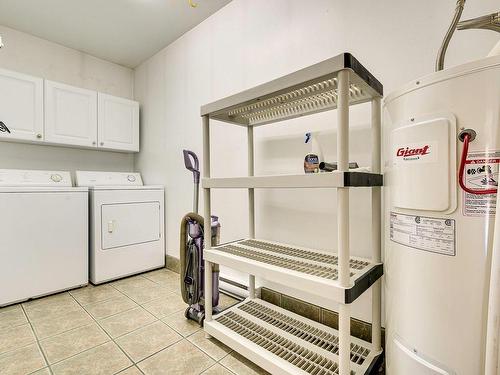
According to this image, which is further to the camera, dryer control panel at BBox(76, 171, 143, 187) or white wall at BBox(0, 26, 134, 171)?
dryer control panel at BBox(76, 171, 143, 187)

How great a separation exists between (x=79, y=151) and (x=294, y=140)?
2575mm

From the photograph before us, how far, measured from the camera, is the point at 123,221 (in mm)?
2455

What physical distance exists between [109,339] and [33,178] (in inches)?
72.5

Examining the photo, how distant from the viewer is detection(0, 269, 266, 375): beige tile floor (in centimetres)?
124

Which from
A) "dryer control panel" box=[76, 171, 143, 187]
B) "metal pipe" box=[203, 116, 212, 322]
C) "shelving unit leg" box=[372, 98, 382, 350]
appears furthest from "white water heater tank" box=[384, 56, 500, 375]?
"dryer control panel" box=[76, 171, 143, 187]

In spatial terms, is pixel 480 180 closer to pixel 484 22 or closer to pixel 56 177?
pixel 484 22

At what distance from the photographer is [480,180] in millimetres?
650

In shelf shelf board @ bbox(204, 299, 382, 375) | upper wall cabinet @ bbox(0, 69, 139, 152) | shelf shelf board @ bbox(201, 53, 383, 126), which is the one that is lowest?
shelf shelf board @ bbox(204, 299, 382, 375)

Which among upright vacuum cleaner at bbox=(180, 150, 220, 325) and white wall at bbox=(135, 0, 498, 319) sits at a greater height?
white wall at bbox=(135, 0, 498, 319)

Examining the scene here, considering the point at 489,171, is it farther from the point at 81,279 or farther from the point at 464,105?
the point at 81,279

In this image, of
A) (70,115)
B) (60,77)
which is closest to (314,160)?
(70,115)

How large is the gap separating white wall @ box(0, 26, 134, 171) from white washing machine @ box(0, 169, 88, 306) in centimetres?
28

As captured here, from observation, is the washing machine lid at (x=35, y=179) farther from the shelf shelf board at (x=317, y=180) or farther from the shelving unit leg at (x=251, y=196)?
the shelf shelf board at (x=317, y=180)

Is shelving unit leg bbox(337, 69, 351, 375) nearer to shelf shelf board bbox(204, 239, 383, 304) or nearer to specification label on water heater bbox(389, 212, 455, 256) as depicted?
shelf shelf board bbox(204, 239, 383, 304)
